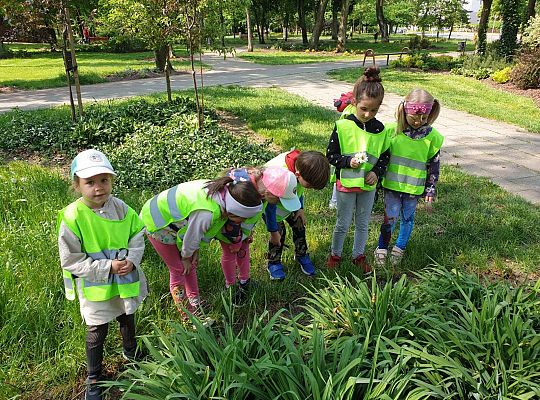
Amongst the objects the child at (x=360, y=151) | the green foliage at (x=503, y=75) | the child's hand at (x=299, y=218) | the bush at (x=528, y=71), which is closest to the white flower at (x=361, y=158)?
the child at (x=360, y=151)

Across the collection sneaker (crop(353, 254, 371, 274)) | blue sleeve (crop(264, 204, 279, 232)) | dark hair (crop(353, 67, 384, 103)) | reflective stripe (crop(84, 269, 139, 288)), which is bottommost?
sneaker (crop(353, 254, 371, 274))

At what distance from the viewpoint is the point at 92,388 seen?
7.79 feet

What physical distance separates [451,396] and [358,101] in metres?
2.12

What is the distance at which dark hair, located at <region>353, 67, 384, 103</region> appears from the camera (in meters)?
3.28

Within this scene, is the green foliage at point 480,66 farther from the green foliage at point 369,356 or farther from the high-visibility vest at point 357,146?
the green foliage at point 369,356

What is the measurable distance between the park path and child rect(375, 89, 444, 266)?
8.38 feet

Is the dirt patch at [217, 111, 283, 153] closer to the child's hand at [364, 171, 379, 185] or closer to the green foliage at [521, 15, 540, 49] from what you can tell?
the child's hand at [364, 171, 379, 185]

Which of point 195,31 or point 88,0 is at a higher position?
point 88,0

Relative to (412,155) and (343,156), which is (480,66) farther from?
(343,156)

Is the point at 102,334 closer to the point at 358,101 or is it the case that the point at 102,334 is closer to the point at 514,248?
the point at 358,101

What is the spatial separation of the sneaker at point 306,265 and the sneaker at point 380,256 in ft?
1.92

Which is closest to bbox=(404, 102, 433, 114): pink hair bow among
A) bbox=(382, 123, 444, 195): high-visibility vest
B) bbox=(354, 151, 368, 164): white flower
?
bbox=(382, 123, 444, 195): high-visibility vest

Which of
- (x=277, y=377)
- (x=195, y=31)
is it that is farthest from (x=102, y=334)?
(x=195, y=31)

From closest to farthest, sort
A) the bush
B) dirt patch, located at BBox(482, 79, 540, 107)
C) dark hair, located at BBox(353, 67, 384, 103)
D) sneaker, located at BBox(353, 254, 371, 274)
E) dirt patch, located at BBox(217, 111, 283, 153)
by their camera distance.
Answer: dark hair, located at BBox(353, 67, 384, 103)
sneaker, located at BBox(353, 254, 371, 274)
dirt patch, located at BBox(217, 111, 283, 153)
dirt patch, located at BBox(482, 79, 540, 107)
the bush
